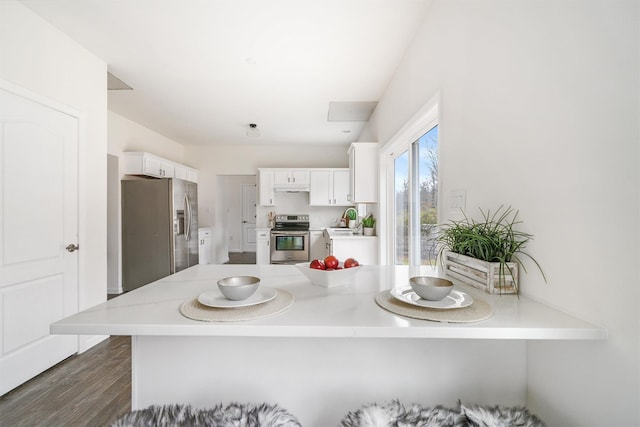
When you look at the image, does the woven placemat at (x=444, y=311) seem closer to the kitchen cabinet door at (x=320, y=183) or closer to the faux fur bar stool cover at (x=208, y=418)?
the faux fur bar stool cover at (x=208, y=418)

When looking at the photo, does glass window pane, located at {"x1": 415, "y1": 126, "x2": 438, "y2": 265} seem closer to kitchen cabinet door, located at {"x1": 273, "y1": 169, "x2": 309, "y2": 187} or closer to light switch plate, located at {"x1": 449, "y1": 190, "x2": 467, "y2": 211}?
light switch plate, located at {"x1": 449, "y1": 190, "x2": 467, "y2": 211}

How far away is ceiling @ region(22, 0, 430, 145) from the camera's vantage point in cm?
183

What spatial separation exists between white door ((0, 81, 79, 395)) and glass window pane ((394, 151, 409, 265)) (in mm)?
2902

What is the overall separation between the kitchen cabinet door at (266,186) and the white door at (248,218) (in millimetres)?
2388

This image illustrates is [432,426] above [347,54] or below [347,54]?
below

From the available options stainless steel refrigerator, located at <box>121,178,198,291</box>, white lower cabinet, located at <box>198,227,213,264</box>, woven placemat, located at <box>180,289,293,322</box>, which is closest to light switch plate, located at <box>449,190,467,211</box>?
woven placemat, located at <box>180,289,293,322</box>

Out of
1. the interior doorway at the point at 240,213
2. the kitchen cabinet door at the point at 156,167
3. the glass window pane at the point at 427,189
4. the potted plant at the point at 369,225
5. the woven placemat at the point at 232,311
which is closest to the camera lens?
the woven placemat at the point at 232,311

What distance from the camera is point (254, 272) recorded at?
139 cm

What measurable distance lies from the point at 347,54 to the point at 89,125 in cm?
227

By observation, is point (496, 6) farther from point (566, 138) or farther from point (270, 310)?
point (270, 310)

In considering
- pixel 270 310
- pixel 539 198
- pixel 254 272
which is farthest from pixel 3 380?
pixel 539 198

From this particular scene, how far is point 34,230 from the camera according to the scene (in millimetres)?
1934

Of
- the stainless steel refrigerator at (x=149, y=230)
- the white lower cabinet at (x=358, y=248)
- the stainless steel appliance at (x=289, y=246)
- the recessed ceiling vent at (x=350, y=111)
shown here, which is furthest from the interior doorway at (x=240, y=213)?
the white lower cabinet at (x=358, y=248)

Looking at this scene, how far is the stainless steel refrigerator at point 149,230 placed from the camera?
4020 millimetres
